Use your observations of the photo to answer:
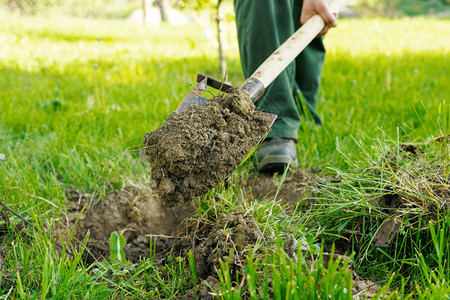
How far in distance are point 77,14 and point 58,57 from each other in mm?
9291

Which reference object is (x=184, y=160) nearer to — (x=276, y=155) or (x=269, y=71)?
(x=269, y=71)

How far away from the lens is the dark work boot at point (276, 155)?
240 centimetres

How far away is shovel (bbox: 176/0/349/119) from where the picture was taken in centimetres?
187

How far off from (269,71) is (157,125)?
110cm

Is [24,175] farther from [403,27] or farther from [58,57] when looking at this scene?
[403,27]

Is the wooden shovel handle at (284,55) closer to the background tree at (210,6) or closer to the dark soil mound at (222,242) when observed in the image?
the dark soil mound at (222,242)

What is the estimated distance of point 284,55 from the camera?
6.43ft

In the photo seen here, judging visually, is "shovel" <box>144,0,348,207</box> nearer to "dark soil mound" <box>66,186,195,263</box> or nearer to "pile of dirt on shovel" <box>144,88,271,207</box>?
"pile of dirt on shovel" <box>144,88,271,207</box>

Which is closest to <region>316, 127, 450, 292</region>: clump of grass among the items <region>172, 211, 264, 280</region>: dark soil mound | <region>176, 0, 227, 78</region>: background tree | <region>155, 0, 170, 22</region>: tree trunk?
<region>172, 211, 264, 280</region>: dark soil mound

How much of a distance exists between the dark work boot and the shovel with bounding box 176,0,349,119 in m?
0.56

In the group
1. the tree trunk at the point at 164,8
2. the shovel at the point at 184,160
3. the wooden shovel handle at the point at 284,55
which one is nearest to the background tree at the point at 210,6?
the wooden shovel handle at the point at 284,55

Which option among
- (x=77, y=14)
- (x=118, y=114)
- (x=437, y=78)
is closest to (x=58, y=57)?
(x=118, y=114)

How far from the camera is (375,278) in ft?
5.46

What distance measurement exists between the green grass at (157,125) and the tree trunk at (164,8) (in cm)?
639
